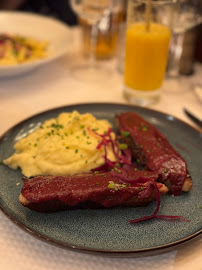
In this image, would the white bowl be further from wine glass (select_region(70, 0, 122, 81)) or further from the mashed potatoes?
the mashed potatoes

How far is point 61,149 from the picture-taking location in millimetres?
1540

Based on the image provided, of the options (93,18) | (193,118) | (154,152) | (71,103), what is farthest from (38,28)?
(154,152)

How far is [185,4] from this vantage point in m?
2.30

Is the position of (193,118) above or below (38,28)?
below

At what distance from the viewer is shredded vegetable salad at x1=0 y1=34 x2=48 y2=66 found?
8.16ft

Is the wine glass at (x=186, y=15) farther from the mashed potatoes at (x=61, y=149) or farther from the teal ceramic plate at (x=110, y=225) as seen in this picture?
the teal ceramic plate at (x=110, y=225)

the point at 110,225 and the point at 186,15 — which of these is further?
the point at 186,15

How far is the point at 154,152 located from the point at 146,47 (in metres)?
0.82

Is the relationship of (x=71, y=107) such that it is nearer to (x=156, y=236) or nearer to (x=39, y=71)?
(x=39, y=71)

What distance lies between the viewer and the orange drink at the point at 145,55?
2.03 m

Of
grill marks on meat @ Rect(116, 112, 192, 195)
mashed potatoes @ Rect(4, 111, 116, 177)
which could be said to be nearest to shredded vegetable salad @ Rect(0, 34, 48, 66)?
mashed potatoes @ Rect(4, 111, 116, 177)

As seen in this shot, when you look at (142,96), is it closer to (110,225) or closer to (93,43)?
(93,43)

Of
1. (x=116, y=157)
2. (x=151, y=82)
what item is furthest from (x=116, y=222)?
(x=151, y=82)

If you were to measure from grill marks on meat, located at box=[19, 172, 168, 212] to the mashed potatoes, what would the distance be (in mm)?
158
